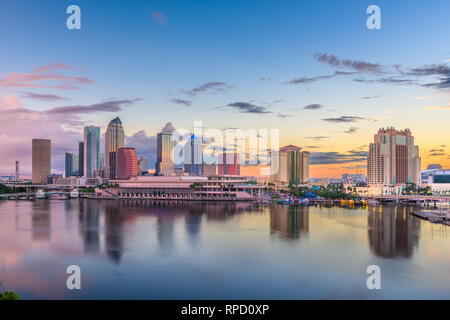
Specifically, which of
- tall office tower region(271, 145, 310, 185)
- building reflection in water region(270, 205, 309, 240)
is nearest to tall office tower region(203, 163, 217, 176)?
tall office tower region(271, 145, 310, 185)

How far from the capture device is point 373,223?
34.2 meters

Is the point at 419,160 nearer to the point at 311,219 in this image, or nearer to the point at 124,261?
the point at 311,219

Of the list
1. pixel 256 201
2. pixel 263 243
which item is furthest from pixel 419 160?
pixel 263 243

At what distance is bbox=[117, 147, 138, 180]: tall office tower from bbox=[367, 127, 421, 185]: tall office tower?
2833 inches

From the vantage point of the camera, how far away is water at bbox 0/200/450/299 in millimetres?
14539

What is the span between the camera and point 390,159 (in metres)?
91.2

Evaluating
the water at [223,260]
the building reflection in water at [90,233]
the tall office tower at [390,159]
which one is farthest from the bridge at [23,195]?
the tall office tower at [390,159]

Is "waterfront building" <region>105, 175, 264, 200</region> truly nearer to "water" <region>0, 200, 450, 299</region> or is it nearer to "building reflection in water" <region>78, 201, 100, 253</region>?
"building reflection in water" <region>78, 201, 100, 253</region>

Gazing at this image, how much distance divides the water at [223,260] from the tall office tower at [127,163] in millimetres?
87552

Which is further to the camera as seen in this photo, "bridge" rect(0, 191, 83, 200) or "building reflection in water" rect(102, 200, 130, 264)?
"bridge" rect(0, 191, 83, 200)

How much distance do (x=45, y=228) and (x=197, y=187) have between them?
3799 cm

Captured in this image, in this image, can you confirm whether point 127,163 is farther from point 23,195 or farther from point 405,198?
point 405,198

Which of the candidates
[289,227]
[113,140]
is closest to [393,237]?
[289,227]

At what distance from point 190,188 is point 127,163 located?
5833 centimetres
